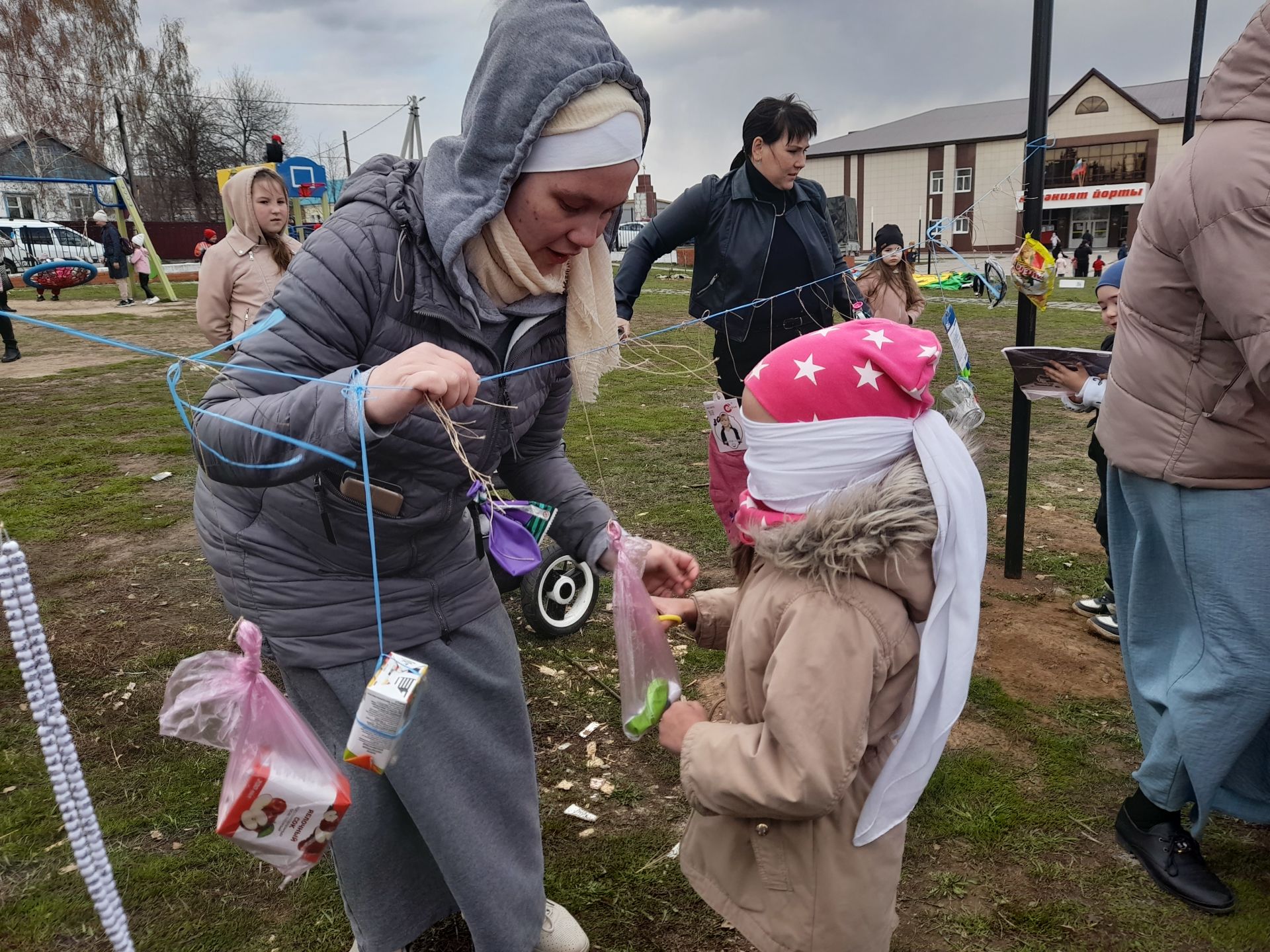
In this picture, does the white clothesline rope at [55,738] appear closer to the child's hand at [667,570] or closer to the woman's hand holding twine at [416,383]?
the woman's hand holding twine at [416,383]

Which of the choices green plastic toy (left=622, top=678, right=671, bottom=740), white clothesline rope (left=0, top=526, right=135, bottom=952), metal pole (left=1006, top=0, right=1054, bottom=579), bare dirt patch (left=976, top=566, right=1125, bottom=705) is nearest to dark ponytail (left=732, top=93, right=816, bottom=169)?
metal pole (left=1006, top=0, right=1054, bottom=579)

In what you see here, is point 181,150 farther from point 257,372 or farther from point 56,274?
point 257,372

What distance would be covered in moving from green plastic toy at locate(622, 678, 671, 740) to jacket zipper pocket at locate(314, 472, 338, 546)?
73 cm

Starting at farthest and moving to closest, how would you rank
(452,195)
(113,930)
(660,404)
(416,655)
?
1. (660,404)
2. (416,655)
3. (452,195)
4. (113,930)

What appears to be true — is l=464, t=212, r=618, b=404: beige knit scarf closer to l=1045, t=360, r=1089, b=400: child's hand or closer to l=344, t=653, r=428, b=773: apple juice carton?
A: l=344, t=653, r=428, b=773: apple juice carton

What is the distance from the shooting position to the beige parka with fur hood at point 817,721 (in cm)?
146

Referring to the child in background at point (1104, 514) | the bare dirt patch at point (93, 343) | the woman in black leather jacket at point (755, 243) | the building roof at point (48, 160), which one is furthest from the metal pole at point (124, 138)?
the child in background at point (1104, 514)

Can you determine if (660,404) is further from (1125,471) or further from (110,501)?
(1125,471)

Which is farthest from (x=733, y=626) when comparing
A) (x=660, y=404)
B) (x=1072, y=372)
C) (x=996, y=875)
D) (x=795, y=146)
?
(x=660, y=404)

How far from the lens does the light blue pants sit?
212cm

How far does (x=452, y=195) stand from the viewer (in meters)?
1.59

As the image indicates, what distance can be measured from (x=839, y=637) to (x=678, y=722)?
0.43 meters

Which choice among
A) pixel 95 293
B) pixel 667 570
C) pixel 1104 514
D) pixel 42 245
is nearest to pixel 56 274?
pixel 95 293

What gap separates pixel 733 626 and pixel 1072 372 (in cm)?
200
